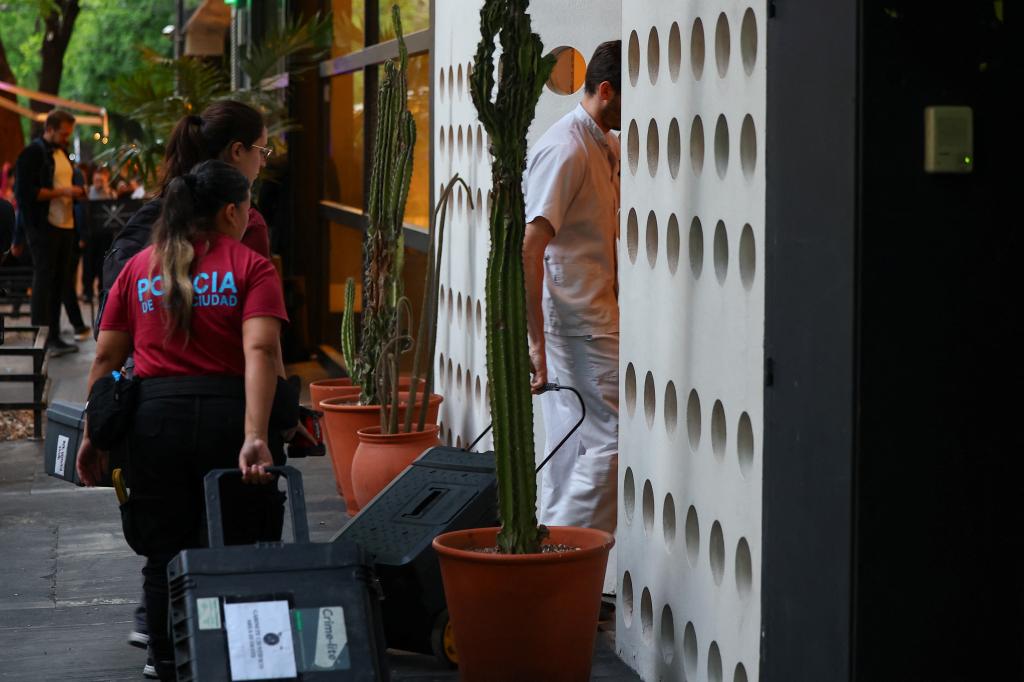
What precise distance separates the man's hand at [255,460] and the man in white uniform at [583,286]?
4.94 feet

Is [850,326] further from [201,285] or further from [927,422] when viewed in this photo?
[201,285]

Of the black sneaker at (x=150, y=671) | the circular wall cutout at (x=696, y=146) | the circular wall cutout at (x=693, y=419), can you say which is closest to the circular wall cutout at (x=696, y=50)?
the circular wall cutout at (x=696, y=146)

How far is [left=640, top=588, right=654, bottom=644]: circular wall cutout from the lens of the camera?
16.4ft

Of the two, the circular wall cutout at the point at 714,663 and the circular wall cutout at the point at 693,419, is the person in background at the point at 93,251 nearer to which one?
the circular wall cutout at the point at 693,419

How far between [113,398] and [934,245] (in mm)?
2333

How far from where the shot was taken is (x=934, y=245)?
11.8 ft

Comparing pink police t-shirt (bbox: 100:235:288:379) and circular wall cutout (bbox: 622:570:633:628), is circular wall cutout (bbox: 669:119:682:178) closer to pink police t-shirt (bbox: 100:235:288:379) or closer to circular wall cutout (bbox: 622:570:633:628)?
pink police t-shirt (bbox: 100:235:288:379)

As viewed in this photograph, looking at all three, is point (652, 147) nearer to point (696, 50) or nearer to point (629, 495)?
point (696, 50)

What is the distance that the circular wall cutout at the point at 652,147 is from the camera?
16.3ft

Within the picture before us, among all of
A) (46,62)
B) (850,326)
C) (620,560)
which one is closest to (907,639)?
(850,326)

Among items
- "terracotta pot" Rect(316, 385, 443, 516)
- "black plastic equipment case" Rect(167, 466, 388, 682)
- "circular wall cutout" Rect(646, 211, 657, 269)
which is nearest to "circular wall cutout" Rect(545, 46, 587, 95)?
"terracotta pot" Rect(316, 385, 443, 516)

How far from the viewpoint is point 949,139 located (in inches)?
140

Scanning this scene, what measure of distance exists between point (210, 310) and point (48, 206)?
10.4 metres

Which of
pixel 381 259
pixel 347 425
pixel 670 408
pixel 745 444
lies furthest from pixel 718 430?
pixel 381 259
